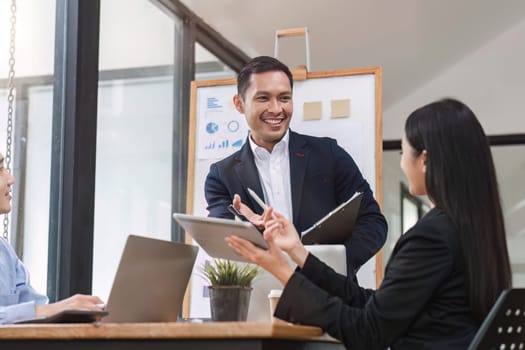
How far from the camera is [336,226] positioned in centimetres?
251

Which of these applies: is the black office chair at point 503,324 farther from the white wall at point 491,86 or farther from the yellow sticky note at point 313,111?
the white wall at point 491,86

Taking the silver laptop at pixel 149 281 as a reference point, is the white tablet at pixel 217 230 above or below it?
above

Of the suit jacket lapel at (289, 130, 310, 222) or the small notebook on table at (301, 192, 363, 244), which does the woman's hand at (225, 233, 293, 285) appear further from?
the suit jacket lapel at (289, 130, 310, 222)

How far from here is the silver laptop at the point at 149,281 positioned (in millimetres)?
1839

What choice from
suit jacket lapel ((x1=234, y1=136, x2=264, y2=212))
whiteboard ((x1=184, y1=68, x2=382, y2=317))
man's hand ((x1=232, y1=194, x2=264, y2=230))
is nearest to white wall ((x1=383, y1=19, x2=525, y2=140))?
whiteboard ((x1=184, y1=68, x2=382, y2=317))

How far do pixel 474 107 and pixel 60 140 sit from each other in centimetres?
406

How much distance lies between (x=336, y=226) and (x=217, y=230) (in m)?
0.70

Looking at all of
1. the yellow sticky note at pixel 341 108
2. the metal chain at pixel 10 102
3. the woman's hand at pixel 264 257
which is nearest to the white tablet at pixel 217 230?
the woman's hand at pixel 264 257

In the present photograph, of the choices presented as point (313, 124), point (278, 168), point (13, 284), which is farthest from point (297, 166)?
point (13, 284)

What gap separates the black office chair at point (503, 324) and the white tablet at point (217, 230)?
0.49m

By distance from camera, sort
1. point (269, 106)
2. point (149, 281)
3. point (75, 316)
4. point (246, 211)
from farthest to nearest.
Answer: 1. point (269, 106)
2. point (246, 211)
3. point (149, 281)
4. point (75, 316)

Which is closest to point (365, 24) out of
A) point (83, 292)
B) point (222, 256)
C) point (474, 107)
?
point (474, 107)

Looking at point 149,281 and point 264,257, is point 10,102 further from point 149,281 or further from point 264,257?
point 264,257

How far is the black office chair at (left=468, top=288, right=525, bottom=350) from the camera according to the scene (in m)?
1.66
